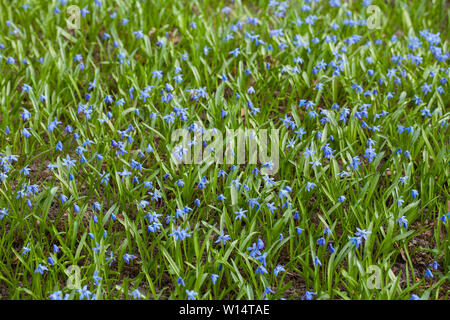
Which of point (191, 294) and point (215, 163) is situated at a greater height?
point (215, 163)

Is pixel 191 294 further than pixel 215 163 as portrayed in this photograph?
No

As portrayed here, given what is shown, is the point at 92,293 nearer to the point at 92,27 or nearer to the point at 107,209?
the point at 107,209

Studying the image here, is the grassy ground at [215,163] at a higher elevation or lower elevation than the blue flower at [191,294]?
higher

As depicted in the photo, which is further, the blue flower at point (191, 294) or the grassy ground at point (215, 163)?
the grassy ground at point (215, 163)

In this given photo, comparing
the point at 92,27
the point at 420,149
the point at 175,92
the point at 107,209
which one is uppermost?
the point at 92,27

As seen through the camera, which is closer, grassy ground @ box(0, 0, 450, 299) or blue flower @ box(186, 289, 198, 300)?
blue flower @ box(186, 289, 198, 300)

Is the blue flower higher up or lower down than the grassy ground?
lower down

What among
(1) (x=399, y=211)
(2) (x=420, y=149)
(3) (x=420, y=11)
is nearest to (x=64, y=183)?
(1) (x=399, y=211)

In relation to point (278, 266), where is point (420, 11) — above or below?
above
